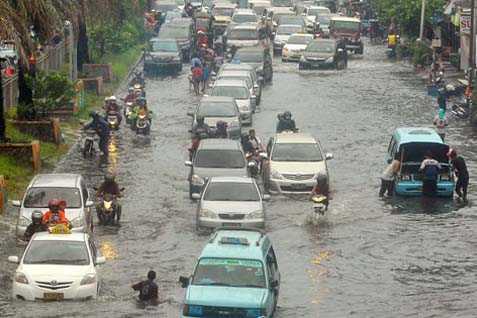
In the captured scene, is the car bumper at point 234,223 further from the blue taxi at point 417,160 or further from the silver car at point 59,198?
the blue taxi at point 417,160

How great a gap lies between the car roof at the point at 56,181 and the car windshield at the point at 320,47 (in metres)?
37.6

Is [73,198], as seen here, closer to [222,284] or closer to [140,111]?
[222,284]

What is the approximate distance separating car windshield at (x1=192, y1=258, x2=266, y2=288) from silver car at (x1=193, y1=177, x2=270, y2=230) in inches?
340

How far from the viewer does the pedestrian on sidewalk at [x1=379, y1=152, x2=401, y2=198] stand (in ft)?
125

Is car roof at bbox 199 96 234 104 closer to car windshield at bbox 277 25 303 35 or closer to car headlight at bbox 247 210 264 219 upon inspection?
car headlight at bbox 247 210 264 219

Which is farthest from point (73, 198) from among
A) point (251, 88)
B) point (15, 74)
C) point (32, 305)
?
point (251, 88)

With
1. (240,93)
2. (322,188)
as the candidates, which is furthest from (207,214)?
(240,93)

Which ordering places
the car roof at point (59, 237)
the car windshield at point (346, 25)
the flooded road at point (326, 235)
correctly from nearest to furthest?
1. the flooded road at point (326, 235)
2. the car roof at point (59, 237)
3. the car windshield at point (346, 25)

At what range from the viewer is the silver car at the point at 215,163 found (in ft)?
125

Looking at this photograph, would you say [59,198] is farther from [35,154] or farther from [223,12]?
[223,12]

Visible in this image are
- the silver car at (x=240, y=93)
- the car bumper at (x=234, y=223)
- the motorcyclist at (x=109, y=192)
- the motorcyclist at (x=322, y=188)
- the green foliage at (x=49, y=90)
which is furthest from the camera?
the silver car at (x=240, y=93)

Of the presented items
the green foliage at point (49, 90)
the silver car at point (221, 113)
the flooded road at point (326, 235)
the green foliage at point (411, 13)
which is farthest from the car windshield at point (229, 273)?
the green foliage at point (411, 13)

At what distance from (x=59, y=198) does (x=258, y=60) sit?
34379 millimetres

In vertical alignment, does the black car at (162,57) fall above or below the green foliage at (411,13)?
below
